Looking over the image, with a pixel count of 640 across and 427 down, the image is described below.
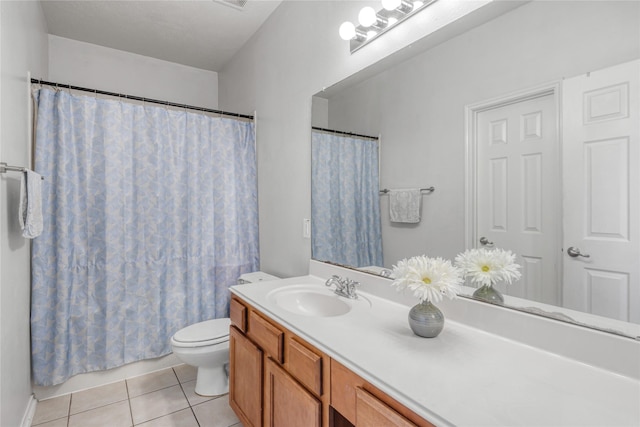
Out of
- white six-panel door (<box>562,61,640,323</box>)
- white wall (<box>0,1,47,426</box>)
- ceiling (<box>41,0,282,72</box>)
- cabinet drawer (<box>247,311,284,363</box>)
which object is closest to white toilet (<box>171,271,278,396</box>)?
cabinet drawer (<box>247,311,284,363</box>)

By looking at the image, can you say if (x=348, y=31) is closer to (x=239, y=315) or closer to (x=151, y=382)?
(x=239, y=315)

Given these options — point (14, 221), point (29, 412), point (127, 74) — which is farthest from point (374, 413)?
point (127, 74)

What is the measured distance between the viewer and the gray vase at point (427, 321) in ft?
3.29

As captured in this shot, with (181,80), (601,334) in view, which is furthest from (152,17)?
(601,334)

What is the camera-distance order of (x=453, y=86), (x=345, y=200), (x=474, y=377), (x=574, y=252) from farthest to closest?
1. (x=345, y=200)
2. (x=453, y=86)
3. (x=574, y=252)
4. (x=474, y=377)

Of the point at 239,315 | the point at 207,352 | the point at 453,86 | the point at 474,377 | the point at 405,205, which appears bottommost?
the point at 207,352

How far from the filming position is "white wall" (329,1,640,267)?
869mm

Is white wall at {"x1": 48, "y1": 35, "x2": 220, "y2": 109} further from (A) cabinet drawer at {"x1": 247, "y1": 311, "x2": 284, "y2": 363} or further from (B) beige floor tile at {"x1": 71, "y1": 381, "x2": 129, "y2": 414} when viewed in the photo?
(A) cabinet drawer at {"x1": 247, "y1": 311, "x2": 284, "y2": 363}

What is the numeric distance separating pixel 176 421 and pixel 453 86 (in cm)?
227

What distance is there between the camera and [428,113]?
4.33ft

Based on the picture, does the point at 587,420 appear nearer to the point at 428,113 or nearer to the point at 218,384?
the point at 428,113

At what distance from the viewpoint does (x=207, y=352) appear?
1966 millimetres

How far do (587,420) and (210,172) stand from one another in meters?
2.48

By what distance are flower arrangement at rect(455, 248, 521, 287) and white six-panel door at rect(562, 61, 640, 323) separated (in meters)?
0.15
